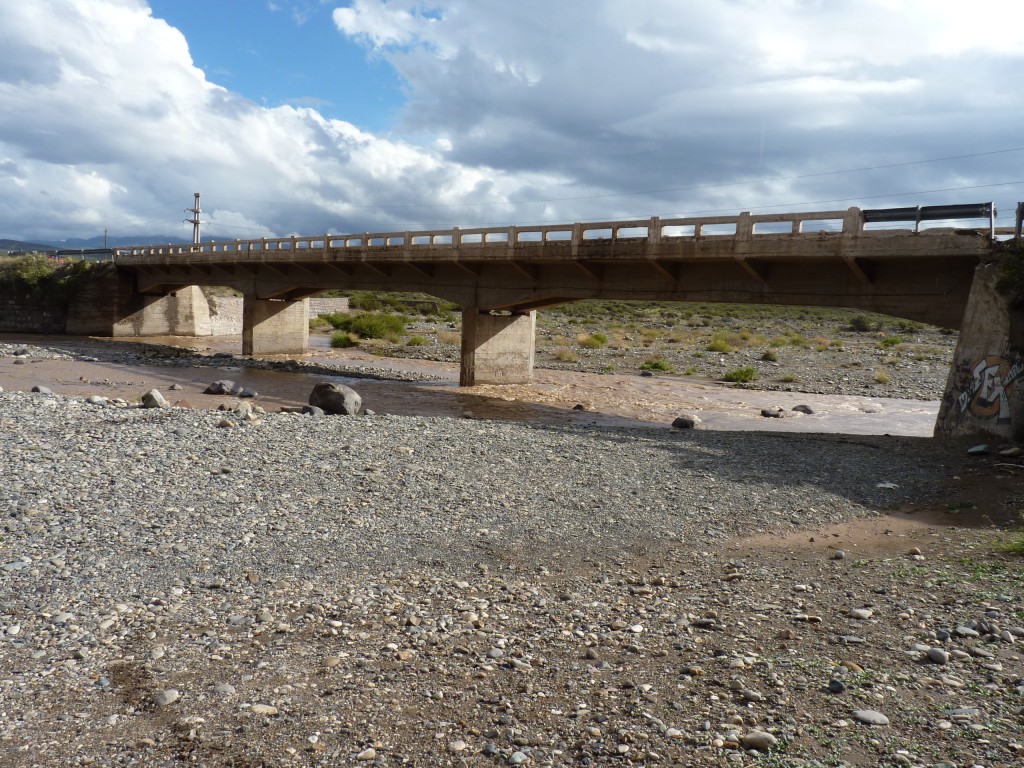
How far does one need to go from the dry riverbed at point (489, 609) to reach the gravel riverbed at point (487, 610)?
28mm

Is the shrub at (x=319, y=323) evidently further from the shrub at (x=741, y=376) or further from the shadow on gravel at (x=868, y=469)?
the shadow on gravel at (x=868, y=469)

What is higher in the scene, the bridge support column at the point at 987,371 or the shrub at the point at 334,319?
the shrub at the point at 334,319

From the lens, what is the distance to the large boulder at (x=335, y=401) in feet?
64.4

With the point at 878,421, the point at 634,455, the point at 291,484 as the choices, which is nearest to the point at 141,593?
the point at 291,484

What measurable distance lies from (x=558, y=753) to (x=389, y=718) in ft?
3.60

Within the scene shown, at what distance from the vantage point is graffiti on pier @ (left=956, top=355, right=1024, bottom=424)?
1492cm

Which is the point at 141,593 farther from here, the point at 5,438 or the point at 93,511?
the point at 5,438

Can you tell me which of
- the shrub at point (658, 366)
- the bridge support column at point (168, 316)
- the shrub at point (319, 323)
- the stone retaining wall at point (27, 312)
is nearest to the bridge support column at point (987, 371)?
the shrub at point (658, 366)

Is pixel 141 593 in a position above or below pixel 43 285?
below

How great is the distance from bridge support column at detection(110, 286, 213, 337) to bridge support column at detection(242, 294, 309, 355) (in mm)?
12919

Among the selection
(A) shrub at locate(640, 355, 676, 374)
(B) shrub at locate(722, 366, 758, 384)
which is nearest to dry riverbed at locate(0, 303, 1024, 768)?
(B) shrub at locate(722, 366, 758, 384)

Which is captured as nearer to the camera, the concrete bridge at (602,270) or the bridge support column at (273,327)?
the concrete bridge at (602,270)

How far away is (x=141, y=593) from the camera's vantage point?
688cm

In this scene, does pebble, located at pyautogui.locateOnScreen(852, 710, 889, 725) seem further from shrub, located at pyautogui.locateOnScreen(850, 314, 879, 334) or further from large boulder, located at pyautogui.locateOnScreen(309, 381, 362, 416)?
shrub, located at pyautogui.locateOnScreen(850, 314, 879, 334)
